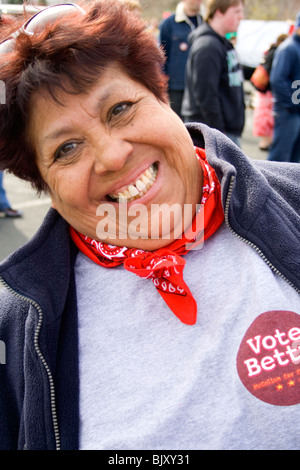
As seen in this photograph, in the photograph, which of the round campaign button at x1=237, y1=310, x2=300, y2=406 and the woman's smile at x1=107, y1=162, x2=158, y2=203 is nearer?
the round campaign button at x1=237, y1=310, x2=300, y2=406

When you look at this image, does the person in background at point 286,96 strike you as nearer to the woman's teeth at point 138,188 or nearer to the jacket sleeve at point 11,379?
the woman's teeth at point 138,188

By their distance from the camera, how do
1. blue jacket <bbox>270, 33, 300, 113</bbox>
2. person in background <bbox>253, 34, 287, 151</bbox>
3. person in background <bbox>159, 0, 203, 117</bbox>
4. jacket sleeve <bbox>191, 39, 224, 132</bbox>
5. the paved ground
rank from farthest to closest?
person in background <bbox>253, 34, 287, 151</bbox>, person in background <bbox>159, 0, 203, 117</bbox>, blue jacket <bbox>270, 33, 300, 113</bbox>, the paved ground, jacket sleeve <bbox>191, 39, 224, 132</bbox>

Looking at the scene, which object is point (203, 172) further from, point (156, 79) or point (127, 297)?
point (127, 297)

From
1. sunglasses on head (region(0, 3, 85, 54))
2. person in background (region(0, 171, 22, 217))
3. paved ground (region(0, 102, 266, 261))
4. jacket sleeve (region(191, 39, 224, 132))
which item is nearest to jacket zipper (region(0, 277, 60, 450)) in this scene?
sunglasses on head (region(0, 3, 85, 54))

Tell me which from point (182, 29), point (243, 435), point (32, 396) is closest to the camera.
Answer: point (243, 435)

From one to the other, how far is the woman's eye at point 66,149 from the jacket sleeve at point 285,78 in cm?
393

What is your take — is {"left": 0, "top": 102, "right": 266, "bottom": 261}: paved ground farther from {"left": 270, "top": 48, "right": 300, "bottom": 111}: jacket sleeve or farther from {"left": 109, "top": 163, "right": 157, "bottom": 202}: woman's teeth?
{"left": 270, "top": 48, "right": 300, "bottom": 111}: jacket sleeve

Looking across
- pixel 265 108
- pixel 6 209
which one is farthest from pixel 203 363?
pixel 265 108

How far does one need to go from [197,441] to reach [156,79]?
41.9 inches

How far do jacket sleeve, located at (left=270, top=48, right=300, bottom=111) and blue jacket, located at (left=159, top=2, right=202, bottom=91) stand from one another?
984 millimetres

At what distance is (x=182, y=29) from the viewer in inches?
197

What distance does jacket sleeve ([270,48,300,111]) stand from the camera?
470cm

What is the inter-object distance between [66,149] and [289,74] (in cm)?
405
